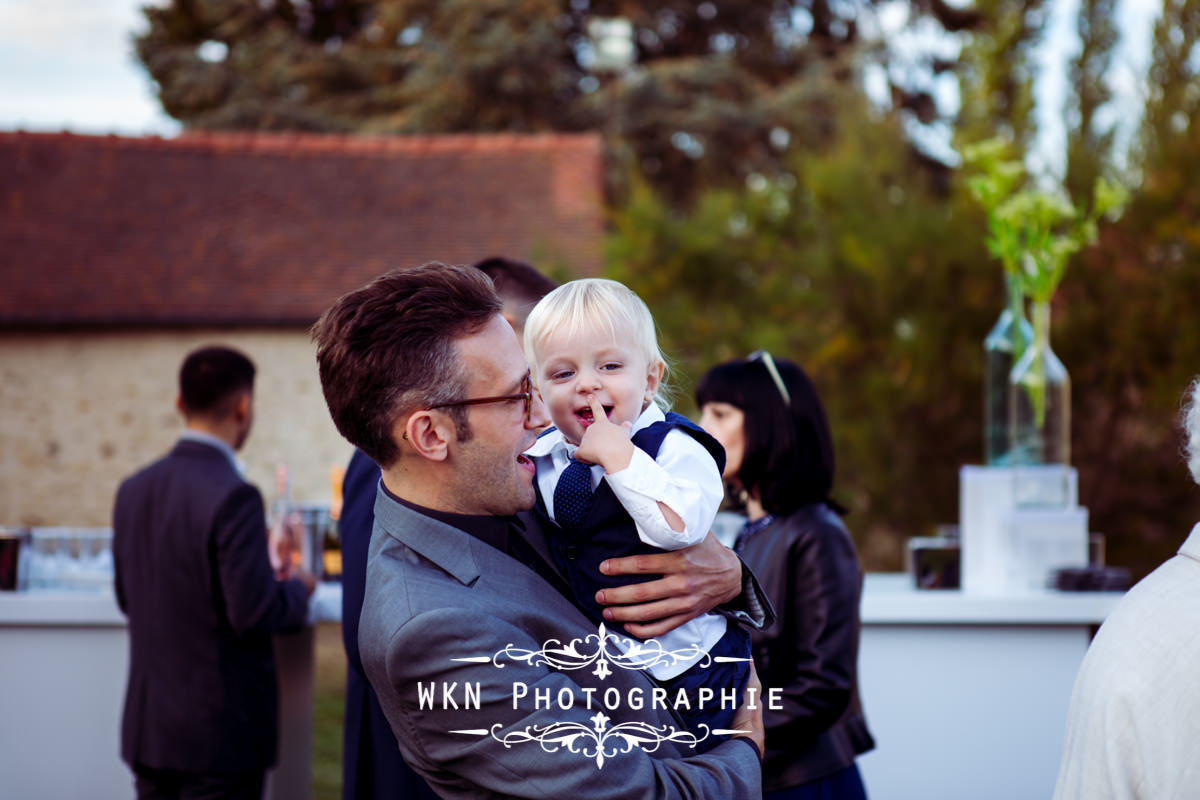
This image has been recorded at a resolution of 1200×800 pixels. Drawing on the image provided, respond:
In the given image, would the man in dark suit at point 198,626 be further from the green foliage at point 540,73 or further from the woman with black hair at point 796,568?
the green foliage at point 540,73

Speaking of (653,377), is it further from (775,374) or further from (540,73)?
(540,73)

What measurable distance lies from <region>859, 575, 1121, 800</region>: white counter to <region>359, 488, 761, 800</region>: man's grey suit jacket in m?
2.52

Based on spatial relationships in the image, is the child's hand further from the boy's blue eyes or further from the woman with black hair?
the woman with black hair

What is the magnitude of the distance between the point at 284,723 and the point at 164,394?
12.9 meters

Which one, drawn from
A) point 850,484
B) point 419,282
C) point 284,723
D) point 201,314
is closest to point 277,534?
point 284,723

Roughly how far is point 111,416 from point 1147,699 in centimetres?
1672

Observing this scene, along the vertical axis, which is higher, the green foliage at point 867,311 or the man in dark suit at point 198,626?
the green foliage at point 867,311

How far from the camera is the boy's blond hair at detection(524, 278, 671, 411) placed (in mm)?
2186

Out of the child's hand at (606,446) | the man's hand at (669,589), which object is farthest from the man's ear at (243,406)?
the man's hand at (669,589)

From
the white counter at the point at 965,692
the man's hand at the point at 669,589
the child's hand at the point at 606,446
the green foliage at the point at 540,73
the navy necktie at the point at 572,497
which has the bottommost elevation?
the white counter at the point at 965,692

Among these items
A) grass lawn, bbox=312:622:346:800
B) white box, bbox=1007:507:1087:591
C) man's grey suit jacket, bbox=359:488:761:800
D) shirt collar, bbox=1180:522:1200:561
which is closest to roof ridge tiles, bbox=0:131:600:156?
grass lawn, bbox=312:622:346:800

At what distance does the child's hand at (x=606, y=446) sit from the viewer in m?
1.91

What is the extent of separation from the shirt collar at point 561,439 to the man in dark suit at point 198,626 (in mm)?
1842

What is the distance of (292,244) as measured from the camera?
16688 millimetres
